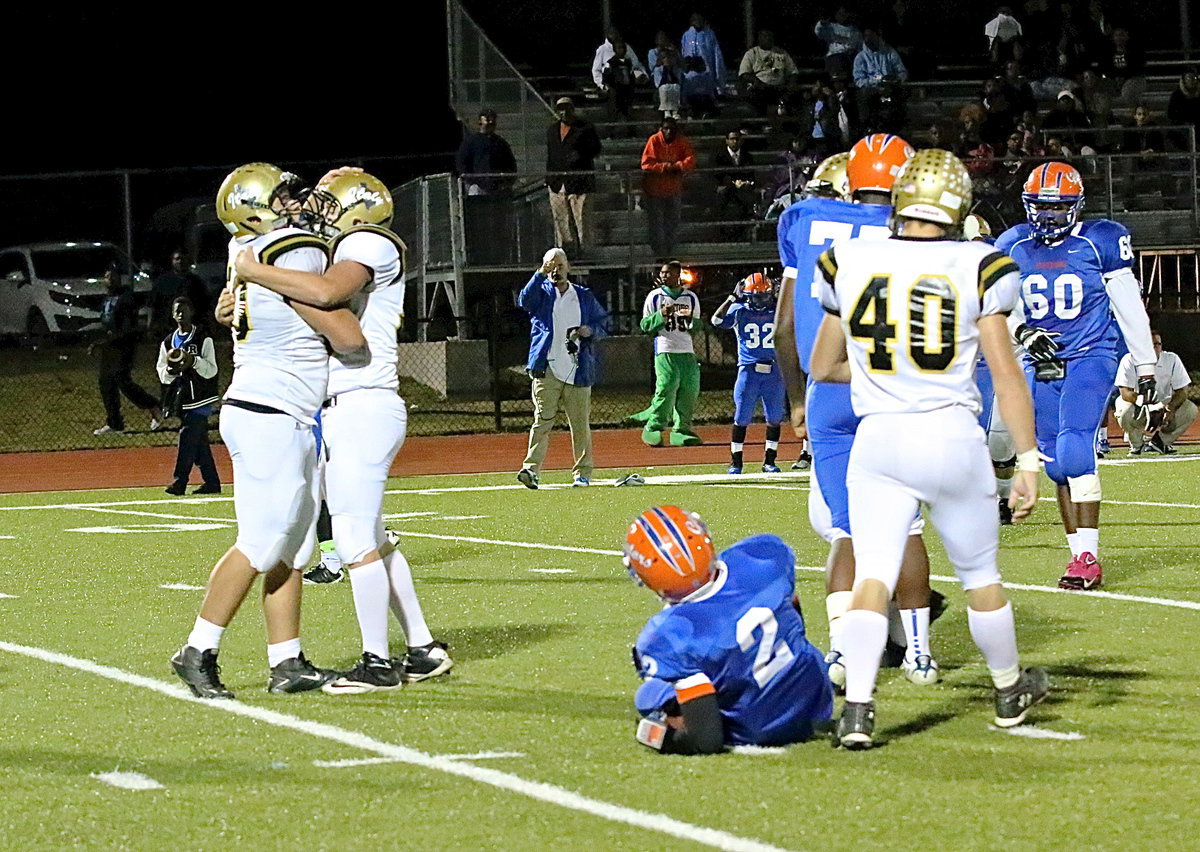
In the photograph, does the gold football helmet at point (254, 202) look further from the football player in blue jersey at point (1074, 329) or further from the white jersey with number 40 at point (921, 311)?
the football player in blue jersey at point (1074, 329)

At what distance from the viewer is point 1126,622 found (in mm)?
8672

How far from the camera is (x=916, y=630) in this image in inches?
283

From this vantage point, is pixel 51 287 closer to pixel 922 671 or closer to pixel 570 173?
pixel 570 173

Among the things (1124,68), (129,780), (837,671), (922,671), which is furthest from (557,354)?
(1124,68)

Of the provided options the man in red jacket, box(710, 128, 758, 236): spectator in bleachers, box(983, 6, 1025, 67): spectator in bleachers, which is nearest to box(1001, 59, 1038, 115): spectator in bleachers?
box(983, 6, 1025, 67): spectator in bleachers

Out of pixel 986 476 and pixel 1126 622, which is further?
pixel 1126 622

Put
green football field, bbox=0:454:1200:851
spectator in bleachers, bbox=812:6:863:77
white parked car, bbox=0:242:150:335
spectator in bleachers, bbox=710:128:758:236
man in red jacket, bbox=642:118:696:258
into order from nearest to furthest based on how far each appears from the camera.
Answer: green football field, bbox=0:454:1200:851, man in red jacket, bbox=642:118:696:258, spectator in bleachers, bbox=710:128:758:236, white parked car, bbox=0:242:150:335, spectator in bleachers, bbox=812:6:863:77

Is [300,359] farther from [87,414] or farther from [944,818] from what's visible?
[87,414]

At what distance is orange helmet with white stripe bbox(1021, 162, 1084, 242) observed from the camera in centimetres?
986

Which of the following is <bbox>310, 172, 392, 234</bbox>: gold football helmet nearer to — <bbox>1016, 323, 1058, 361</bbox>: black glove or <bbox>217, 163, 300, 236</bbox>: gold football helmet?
<bbox>217, 163, 300, 236</bbox>: gold football helmet

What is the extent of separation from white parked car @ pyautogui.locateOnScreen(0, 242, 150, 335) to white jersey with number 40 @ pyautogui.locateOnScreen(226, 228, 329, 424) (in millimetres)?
20923

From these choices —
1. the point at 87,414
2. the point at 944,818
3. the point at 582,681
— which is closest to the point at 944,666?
the point at 582,681

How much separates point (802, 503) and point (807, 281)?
25.1 ft

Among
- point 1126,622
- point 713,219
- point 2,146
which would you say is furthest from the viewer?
point 2,146
